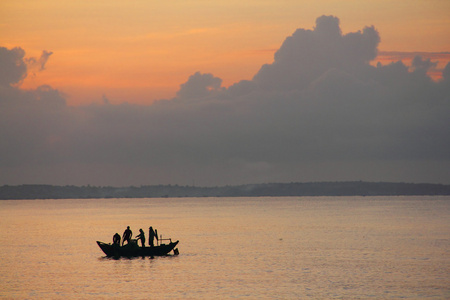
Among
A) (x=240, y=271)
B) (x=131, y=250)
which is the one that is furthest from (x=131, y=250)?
(x=240, y=271)

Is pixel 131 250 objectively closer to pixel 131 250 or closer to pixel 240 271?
pixel 131 250

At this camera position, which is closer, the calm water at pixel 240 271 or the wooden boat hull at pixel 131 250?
the calm water at pixel 240 271

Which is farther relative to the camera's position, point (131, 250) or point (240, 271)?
point (131, 250)

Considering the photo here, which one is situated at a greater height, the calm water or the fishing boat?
the fishing boat

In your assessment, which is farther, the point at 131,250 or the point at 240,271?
the point at 131,250

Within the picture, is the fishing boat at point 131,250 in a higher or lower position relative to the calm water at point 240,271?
higher

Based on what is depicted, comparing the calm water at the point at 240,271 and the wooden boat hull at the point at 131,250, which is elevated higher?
the wooden boat hull at the point at 131,250

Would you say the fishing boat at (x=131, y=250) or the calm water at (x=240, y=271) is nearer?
the calm water at (x=240, y=271)

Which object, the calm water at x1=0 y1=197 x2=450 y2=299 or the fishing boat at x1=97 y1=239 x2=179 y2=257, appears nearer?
the calm water at x1=0 y1=197 x2=450 y2=299

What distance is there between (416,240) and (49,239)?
176 ft

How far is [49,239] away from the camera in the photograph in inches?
3871

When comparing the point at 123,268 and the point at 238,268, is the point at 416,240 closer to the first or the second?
the point at 238,268

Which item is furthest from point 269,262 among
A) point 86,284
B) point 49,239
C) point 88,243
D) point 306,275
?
point 49,239

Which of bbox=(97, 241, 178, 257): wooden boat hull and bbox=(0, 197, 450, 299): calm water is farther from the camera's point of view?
bbox=(97, 241, 178, 257): wooden boat hull
